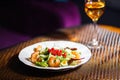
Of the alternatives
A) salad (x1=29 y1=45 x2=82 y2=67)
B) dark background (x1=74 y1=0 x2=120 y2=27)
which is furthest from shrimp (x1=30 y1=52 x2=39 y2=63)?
dark background (x1=74 y1=0 x2=120 y2=27)

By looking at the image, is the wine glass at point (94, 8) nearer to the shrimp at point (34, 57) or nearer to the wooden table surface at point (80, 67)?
the wooden table surface at point (80, 67)

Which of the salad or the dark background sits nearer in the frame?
the salad

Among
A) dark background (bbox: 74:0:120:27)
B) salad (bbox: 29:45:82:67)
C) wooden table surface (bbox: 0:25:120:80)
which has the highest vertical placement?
salad (bbox: 29:45:82:67)

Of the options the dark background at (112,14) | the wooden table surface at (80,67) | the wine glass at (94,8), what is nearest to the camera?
the wooden table surface at (80,67)

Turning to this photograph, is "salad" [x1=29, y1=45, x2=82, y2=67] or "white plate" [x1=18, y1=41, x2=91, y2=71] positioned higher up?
"salad" [x1=29, y1=45, x2=82, y2=67]

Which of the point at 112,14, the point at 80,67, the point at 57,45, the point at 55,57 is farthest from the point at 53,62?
the point at 112,14

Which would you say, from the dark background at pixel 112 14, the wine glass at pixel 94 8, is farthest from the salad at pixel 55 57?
the dark background at pixel 112 14

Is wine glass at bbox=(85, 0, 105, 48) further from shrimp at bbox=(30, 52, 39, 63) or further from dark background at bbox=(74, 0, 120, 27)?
dark background at bbox=(74, 0, 120, 27)

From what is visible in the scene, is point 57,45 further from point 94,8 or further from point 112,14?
point 112,14
